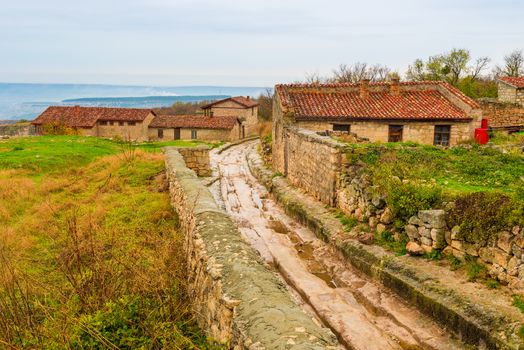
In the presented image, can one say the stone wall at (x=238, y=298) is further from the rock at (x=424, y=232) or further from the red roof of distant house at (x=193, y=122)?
the red roof of distant house at (x=193, y=122)

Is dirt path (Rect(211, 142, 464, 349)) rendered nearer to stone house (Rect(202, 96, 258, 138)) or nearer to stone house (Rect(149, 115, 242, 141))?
stone house (Rect(149, 115, 242, 141))

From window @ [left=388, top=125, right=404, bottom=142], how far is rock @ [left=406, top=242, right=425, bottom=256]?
13.7 metres

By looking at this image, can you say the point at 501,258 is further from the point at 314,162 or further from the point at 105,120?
the point at 105,120

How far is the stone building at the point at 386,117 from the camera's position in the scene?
20.9 meters

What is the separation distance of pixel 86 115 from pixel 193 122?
15.8m

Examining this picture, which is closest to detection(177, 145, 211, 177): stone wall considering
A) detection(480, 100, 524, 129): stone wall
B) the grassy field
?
the grassy field

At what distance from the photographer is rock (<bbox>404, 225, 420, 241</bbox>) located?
8492 mm

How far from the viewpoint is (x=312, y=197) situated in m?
14.5

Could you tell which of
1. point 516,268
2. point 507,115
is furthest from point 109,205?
point 507,115

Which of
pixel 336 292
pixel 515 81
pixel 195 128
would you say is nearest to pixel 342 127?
pixel 336 292

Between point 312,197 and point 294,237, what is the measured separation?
292 cm

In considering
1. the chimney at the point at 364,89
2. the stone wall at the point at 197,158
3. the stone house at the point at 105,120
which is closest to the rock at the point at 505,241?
the stone wall at the point at 197,158

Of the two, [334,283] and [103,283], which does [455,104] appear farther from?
[103,283]

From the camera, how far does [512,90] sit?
2909 centimetres
